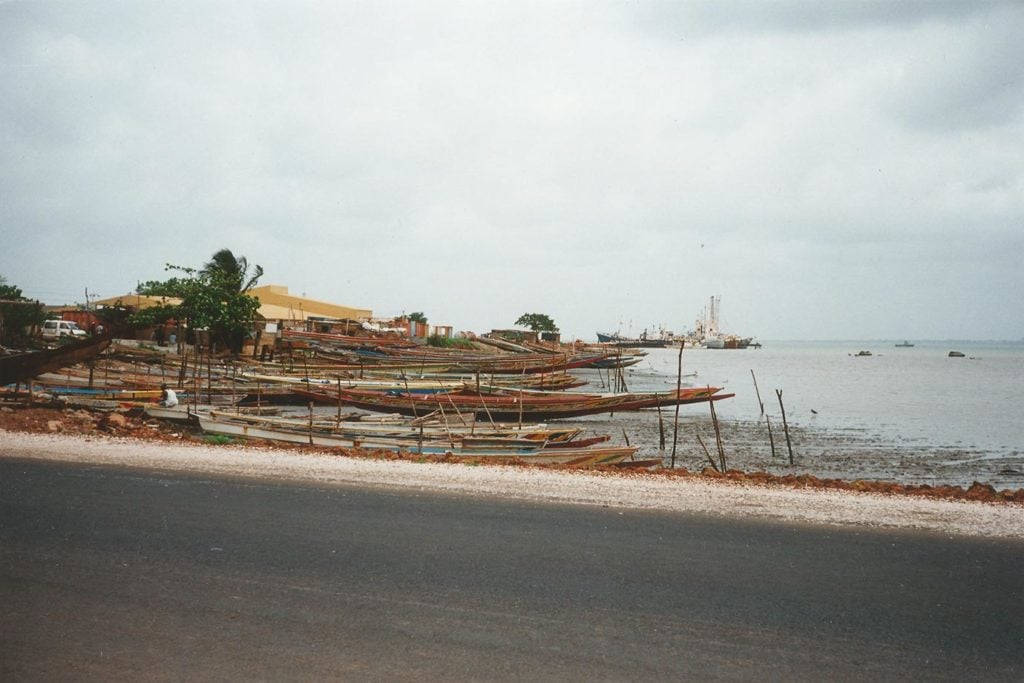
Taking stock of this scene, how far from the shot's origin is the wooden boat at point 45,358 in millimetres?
18344

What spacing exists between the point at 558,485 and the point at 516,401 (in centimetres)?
1510

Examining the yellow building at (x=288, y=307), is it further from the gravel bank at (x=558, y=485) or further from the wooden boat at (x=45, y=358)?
the gravel bank at (x=558, y=485)

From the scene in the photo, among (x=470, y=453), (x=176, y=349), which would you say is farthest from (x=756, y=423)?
(x=176, y=349)

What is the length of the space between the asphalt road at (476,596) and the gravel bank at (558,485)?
3.24 ft

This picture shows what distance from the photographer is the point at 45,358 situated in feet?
61.0

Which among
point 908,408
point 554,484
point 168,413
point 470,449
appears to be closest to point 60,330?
point 168,413

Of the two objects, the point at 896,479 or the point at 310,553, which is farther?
the point at 896,479

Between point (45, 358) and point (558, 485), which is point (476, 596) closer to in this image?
point (558, 485)

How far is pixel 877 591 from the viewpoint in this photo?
633 cm

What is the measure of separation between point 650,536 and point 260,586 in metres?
4.14

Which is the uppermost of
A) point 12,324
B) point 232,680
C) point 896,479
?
point 12,324

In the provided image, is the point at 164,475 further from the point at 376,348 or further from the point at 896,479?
the point at 376,348

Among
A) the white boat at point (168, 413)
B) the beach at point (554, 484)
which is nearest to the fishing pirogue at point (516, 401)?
the white boat at point (168, 413)

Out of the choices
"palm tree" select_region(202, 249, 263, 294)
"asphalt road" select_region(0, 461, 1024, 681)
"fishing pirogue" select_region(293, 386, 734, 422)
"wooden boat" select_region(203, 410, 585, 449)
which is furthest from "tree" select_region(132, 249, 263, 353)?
"asphalt road" select_region(0, 461, 1024, 681)
